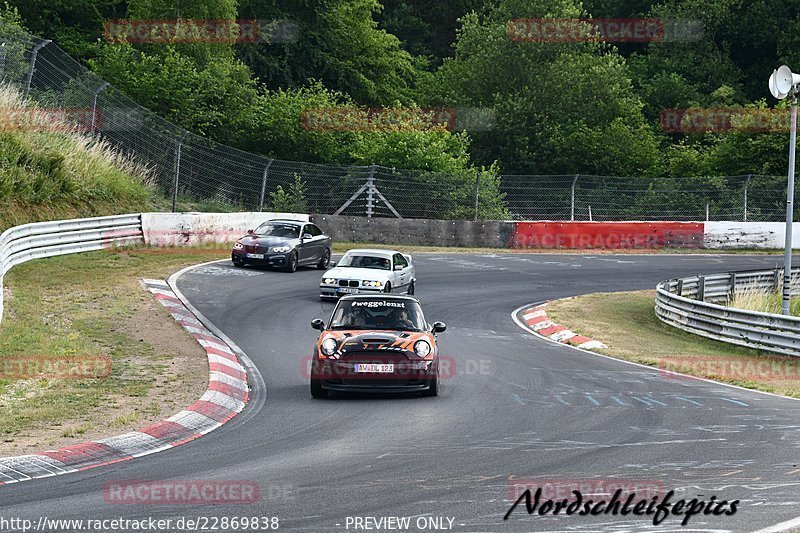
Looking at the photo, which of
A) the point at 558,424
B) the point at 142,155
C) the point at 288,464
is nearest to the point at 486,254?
the point at 142,155

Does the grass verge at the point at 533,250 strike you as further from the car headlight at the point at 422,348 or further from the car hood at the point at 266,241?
the car headlight at the point at 422,348

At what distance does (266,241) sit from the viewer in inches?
1141

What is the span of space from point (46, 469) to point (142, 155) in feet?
92.1

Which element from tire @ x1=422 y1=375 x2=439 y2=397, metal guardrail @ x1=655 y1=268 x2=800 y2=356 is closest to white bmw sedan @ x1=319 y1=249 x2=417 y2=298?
metal guardrail @ x1=655 y1=268 x2=800 y2=356

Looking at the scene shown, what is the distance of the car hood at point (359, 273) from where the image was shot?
2427cm

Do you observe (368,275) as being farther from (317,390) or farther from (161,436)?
(161,436)

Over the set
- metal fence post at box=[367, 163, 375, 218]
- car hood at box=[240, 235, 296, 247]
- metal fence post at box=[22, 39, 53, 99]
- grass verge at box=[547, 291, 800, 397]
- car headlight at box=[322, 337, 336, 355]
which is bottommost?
grass verge at box=[547, 291, 800, 397]

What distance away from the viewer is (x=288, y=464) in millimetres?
10133

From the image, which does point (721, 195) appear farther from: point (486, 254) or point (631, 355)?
point (631, 355)

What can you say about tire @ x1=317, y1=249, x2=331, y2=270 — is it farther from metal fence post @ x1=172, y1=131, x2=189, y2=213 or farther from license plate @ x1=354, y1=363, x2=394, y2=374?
license plate @ x1=354, y1=363, x2=394, y2=374

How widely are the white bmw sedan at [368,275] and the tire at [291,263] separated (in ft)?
12.1

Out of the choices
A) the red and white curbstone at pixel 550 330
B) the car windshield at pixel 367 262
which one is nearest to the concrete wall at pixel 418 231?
the car windshield at pixel 367 262

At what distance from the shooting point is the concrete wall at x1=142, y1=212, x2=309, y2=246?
30.9 metres

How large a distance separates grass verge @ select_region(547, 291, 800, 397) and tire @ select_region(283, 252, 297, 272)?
22.3 ft
